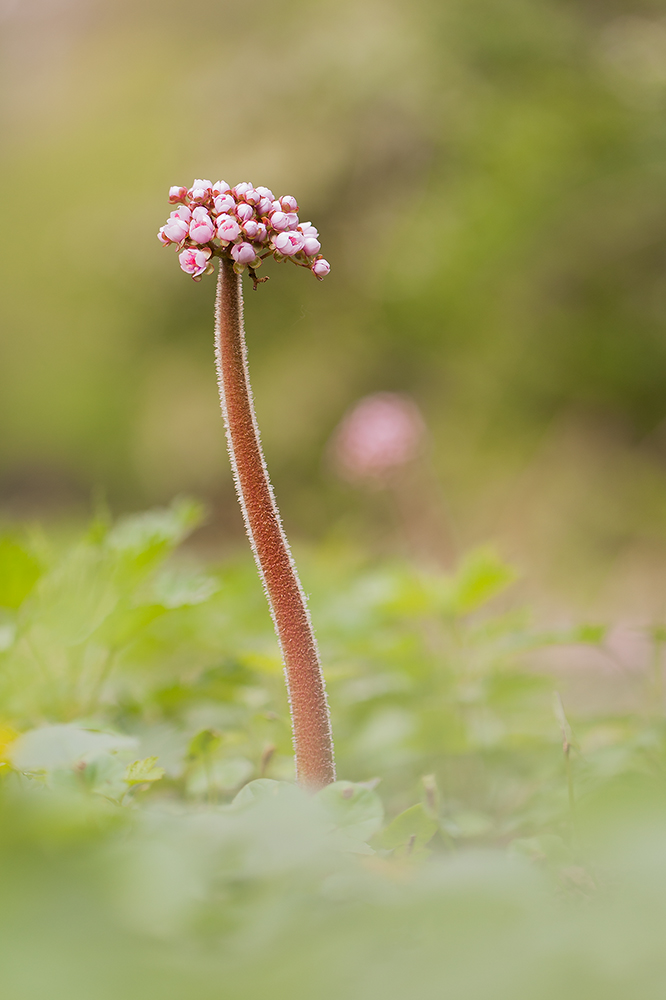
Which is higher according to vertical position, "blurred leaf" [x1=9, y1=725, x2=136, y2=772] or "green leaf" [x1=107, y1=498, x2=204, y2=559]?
"green leaf" [x1=107, y1=498, x2=204, y2=559]

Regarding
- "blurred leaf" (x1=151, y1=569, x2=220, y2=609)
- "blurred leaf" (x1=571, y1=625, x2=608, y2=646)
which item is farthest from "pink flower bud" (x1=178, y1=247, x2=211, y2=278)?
"blurred leaf" (x1=571, y1=625, x2=608, y2=646)

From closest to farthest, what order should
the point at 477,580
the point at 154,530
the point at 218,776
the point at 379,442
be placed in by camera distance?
the point at 218,776
the point at 154,530
the point at 477,580
the point at 379,442

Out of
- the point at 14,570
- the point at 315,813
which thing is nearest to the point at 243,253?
the point at 315,813

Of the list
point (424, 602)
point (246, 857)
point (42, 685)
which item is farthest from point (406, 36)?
point (246, 857)

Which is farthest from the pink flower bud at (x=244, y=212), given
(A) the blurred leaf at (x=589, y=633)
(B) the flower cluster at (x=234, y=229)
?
(A) the blurred leaf at (x=589, y=633)

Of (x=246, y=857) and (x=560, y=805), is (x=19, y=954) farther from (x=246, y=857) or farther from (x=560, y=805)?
(x=560, y=805)

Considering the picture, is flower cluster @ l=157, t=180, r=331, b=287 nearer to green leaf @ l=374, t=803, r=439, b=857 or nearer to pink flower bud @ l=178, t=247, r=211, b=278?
pink flower bud @ l=178, t=247, r=211, b=278

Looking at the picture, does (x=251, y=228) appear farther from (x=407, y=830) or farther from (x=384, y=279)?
(x=384, y=279)
